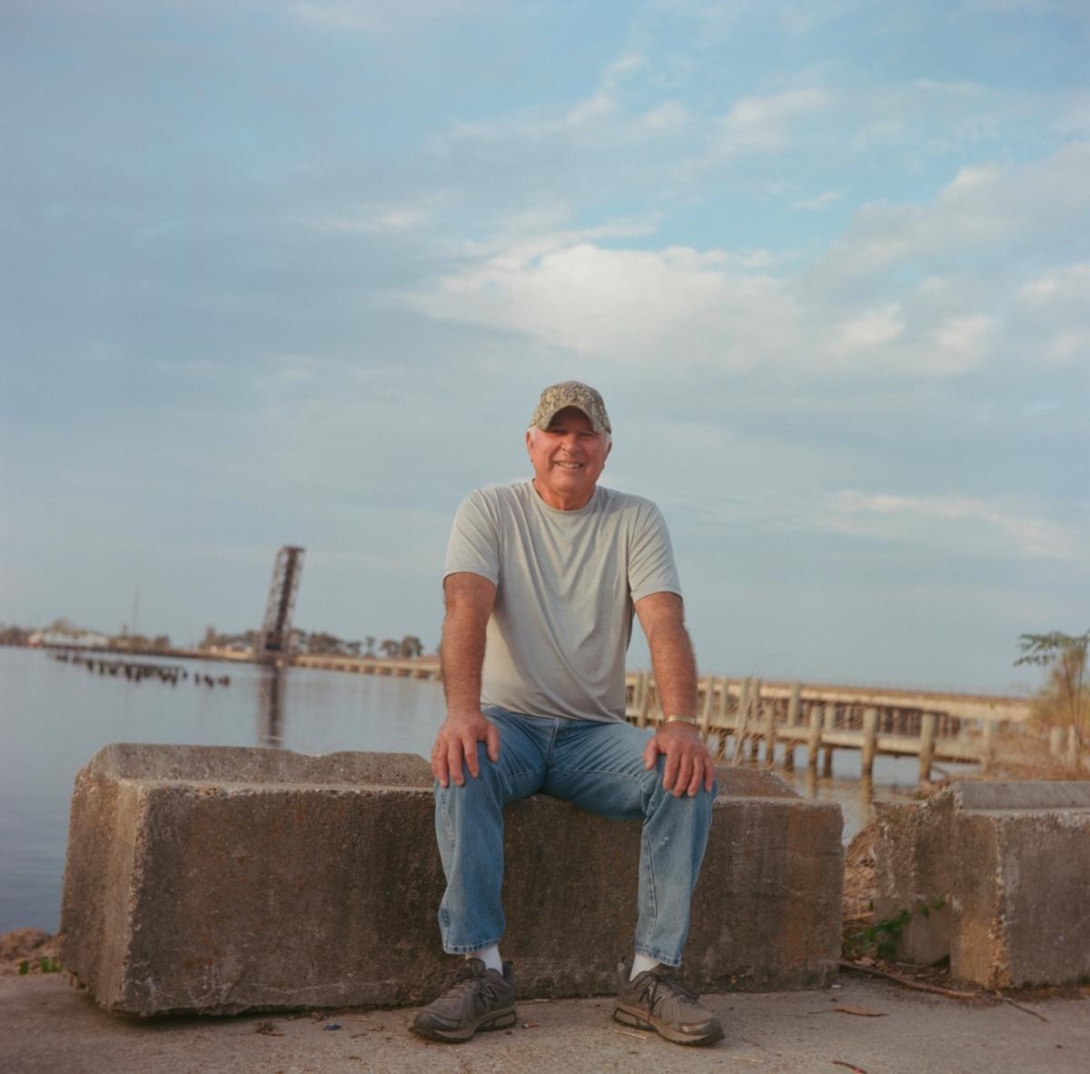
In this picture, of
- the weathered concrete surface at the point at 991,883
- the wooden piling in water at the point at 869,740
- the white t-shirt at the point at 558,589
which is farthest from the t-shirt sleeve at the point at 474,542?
the wooden piling in water at the point at 869,740

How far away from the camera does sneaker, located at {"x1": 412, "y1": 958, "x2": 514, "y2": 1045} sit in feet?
8.81

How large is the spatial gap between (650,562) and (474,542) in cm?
45

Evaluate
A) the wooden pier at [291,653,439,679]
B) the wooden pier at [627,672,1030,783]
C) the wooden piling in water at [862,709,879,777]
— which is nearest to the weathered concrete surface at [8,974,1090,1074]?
the wooden pier at [627,672,1030,783]

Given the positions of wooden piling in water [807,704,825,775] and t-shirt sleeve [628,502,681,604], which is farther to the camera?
wooden piling in water [807,704,825,775]

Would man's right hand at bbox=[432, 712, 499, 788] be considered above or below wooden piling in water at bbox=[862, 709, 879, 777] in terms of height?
above

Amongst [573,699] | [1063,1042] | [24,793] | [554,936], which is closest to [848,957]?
[1063,1042]

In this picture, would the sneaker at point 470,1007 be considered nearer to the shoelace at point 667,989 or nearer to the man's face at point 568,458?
the shoelace at point 667,989

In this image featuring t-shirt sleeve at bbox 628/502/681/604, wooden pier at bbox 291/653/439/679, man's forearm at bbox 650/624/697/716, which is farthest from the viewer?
wooden pier at bbox 291/653/439/679

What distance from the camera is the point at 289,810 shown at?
9.35 ft

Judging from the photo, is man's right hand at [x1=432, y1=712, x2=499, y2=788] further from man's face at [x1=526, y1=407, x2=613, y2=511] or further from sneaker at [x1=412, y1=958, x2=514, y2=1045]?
man's face at [x1=526, y1=407, x2=613, y2=511]

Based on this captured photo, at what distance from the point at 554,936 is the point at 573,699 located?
0.61m

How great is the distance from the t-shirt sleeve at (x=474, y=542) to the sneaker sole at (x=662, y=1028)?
3.46 feet

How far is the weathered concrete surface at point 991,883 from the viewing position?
3.53 metres

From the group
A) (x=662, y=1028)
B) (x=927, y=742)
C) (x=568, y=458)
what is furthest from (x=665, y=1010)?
(x=927, y=742)
